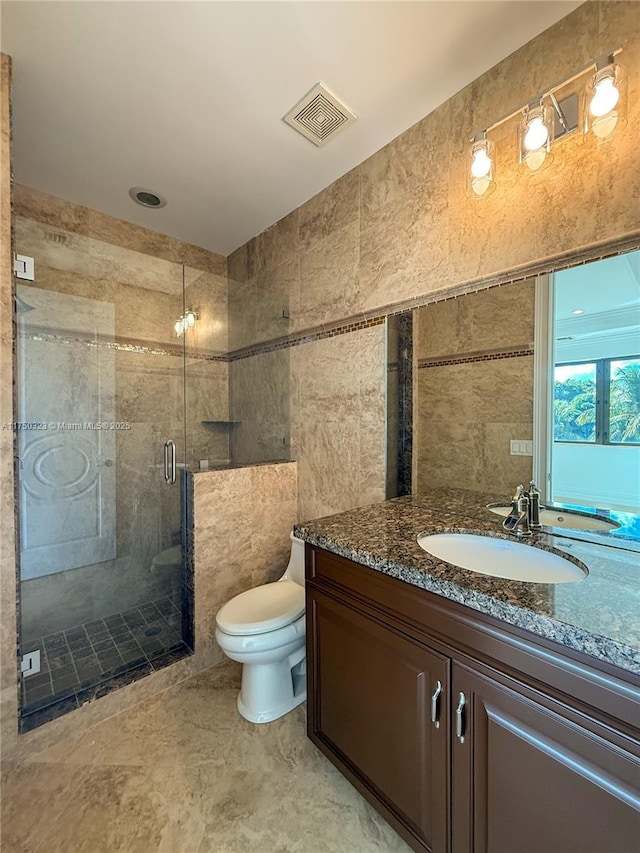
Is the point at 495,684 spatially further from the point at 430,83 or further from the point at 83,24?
the point at 83,24

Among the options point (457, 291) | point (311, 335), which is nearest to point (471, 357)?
point (457, 291)

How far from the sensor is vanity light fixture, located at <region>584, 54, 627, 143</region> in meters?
1.03

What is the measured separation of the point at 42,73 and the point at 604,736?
2584mm

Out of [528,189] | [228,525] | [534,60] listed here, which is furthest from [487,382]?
[228,525]

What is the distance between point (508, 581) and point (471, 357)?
2.95ft

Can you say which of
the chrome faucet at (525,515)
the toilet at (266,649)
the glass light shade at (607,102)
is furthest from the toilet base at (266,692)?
the glass light shade at (607,102)

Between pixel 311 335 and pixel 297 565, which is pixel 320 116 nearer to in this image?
pixel 311 335

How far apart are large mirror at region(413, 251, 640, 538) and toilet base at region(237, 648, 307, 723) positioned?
104 centimetres

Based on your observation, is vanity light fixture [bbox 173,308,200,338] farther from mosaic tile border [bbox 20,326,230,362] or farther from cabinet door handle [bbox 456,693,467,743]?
cabinet door handle [bbox 456,693,467,743]

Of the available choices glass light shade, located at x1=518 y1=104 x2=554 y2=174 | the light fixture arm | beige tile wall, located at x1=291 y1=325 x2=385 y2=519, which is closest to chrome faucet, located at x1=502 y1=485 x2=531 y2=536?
beige tile wall, located at x1=291 y1=325 x2=385 y2=519

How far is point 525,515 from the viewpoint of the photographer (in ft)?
4.13

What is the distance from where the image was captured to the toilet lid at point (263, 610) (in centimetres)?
153

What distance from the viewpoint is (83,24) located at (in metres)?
1.21

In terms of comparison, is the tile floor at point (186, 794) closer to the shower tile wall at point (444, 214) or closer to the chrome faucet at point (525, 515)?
the shower tile wall at point (444, 214)
